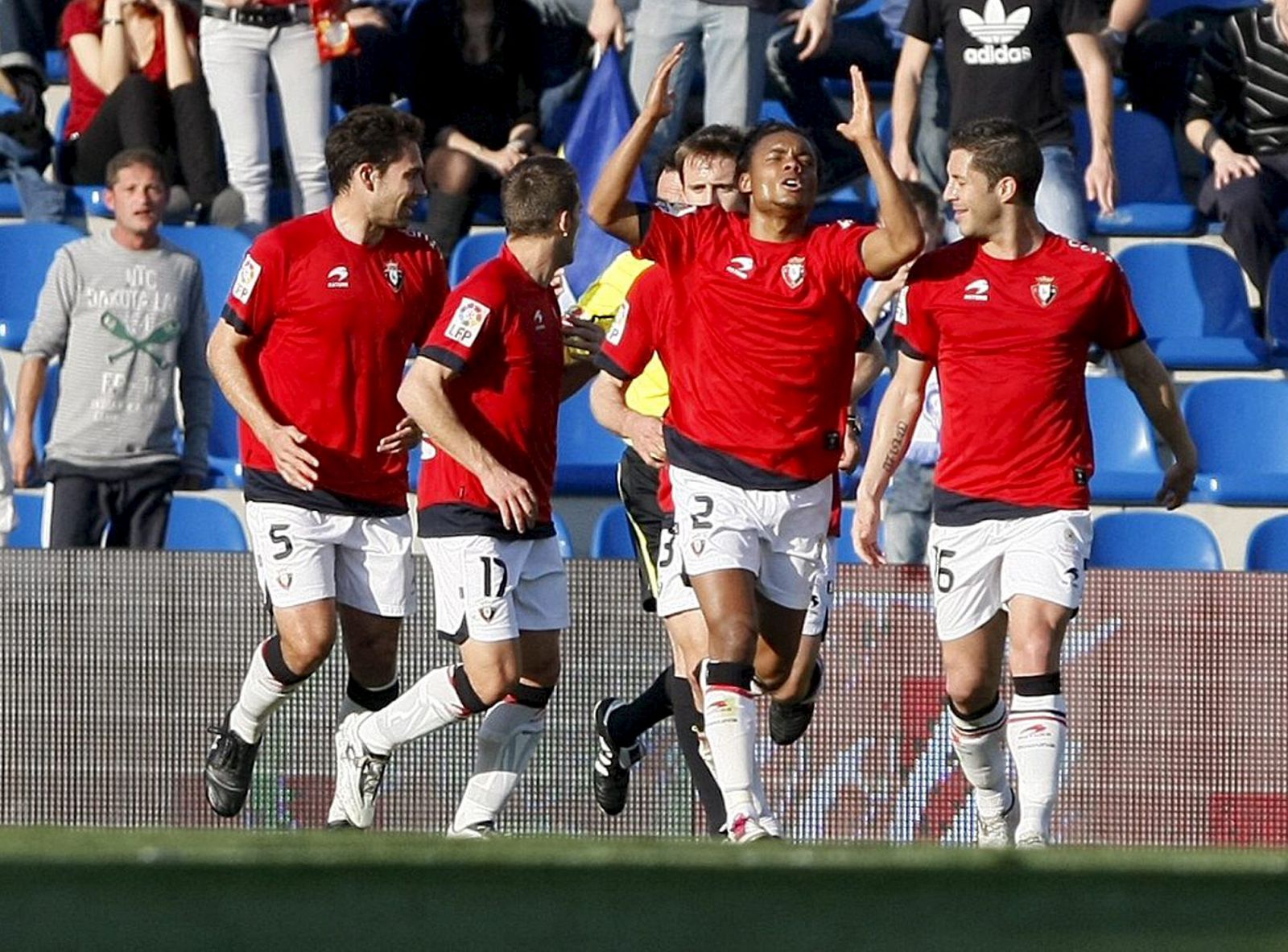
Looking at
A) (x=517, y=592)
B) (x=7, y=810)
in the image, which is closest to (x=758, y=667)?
(x=517, y=592)

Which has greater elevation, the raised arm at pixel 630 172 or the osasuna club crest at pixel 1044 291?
the raised arm at pixel 630 172

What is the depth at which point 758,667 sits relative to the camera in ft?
26.6

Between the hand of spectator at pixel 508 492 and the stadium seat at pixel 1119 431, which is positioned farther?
the stadium seat at pixel 1119 431

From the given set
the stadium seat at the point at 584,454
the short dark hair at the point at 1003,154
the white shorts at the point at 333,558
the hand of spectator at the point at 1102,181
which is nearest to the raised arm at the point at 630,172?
the short dark hair at the point at 1003,154

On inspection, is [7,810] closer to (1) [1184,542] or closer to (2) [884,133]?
(1) [1184,542]

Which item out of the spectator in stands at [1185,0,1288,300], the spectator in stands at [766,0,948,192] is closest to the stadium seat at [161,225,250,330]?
the spectator in stands at [766,0,948,192]

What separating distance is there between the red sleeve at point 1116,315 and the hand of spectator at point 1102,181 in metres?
4.02

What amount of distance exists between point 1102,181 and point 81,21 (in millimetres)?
5173

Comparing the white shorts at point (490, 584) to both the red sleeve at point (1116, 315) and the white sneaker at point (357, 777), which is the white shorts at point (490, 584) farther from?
the red sleeve at point (1116, 315)

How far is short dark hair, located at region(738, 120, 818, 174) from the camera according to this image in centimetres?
756

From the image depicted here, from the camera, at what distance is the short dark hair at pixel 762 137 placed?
756 cm

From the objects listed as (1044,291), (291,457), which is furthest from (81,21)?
(1044,291)

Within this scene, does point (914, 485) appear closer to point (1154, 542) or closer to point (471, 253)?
point (1154, 542)

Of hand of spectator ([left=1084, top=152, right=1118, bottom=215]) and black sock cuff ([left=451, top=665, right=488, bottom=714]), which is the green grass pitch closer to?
black sock cuff ([left=451, top=665, right=488, bottom=714])
